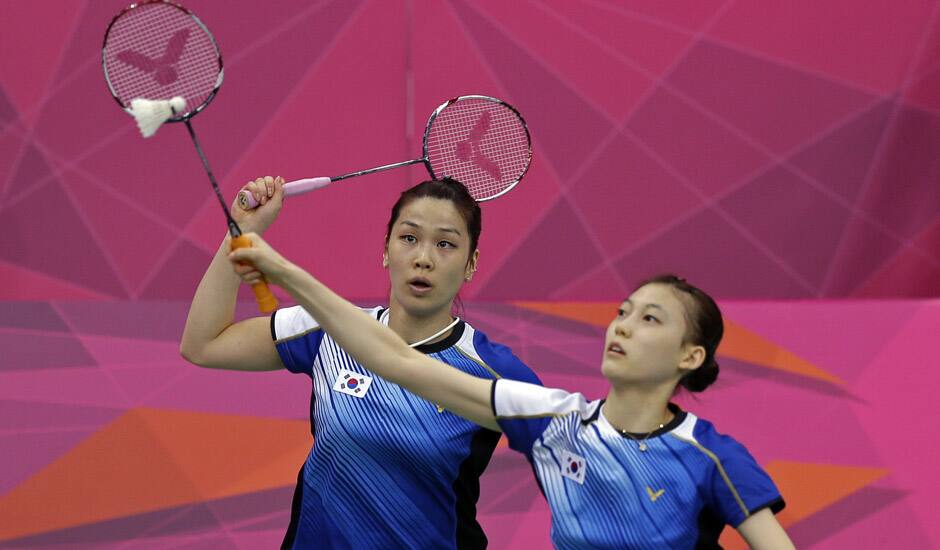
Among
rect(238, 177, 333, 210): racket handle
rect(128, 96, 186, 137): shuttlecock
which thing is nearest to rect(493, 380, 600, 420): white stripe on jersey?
rect(238, 177, 333, 210): racket handle

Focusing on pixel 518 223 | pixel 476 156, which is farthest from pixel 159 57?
pixel 518 223

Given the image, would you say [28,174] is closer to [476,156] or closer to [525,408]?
[476,156]

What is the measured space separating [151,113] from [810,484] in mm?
2532

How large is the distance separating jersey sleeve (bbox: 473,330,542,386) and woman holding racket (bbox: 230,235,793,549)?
244mm

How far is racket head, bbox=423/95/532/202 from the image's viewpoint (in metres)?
3.26

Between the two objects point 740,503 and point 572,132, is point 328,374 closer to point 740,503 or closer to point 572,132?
point 740,503

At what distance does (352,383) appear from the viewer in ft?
8.64

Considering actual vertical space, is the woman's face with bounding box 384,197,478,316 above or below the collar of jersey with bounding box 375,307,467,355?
above

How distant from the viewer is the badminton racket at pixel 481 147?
10.7 ft

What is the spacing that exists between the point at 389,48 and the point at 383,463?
2.27 metres

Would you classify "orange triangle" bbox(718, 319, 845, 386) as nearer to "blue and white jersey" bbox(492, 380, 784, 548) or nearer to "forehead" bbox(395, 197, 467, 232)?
"forehead" bbox(395, 197, 467, 232)

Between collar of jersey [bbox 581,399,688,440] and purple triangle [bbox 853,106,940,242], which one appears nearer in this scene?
collar of jersey [bbox 581,399,688,440]

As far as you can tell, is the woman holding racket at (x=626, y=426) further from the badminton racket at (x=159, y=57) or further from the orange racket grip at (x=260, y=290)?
the badminton racket at (x=159, y=57)

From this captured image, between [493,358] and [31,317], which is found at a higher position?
[31,317]
